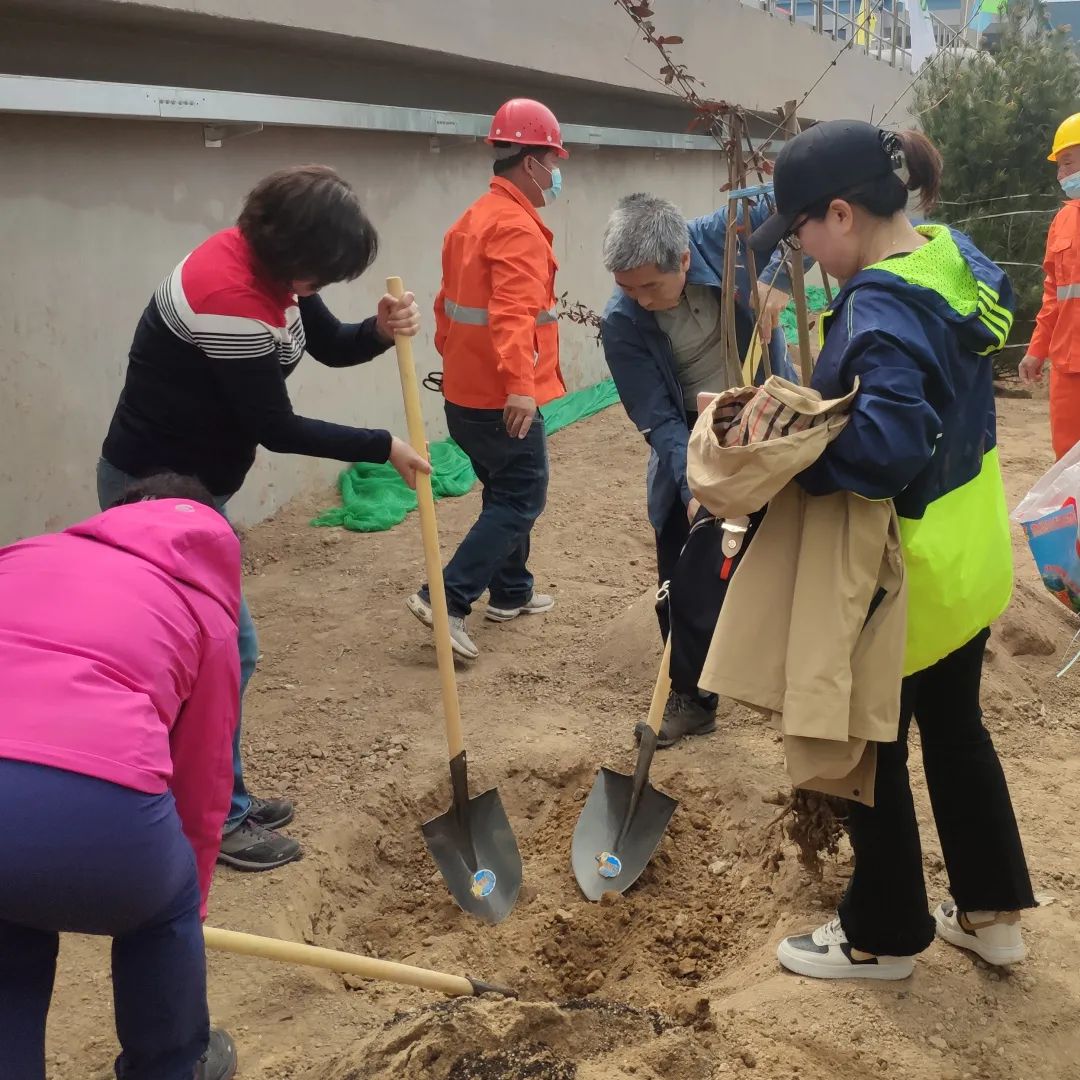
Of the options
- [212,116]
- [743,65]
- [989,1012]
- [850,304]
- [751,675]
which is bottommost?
[989,1012]

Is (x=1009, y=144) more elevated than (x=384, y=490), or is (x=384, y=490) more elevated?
(x=1009, y=144)

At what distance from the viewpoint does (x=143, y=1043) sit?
71.7 inches

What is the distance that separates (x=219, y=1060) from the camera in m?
2.46

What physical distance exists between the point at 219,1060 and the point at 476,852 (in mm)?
1088

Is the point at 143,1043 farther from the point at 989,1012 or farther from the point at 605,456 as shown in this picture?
the point at 605,456

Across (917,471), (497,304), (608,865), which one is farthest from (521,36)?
(917,471)

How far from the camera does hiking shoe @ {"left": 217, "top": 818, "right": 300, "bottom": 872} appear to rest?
3.18 meters

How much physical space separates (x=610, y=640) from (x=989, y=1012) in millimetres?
2344

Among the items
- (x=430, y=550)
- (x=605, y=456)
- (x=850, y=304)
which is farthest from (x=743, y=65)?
(x=850, y=304)

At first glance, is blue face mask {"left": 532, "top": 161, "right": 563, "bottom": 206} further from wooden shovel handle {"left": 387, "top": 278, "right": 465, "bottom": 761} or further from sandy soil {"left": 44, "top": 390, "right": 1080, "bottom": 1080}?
sandy soil {"left": 44, "top": 390, "right": 1080, "bottom": 1080}

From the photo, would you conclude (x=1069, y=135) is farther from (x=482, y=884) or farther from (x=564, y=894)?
(x=482, y=884)

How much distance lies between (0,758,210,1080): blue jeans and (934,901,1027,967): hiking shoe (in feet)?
5.68

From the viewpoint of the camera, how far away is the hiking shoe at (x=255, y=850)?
3180 millimetres

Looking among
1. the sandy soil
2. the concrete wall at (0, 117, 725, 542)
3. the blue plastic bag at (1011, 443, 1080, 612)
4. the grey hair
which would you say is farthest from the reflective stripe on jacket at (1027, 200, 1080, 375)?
the concrete wall at (0, 117, 725, 542)
